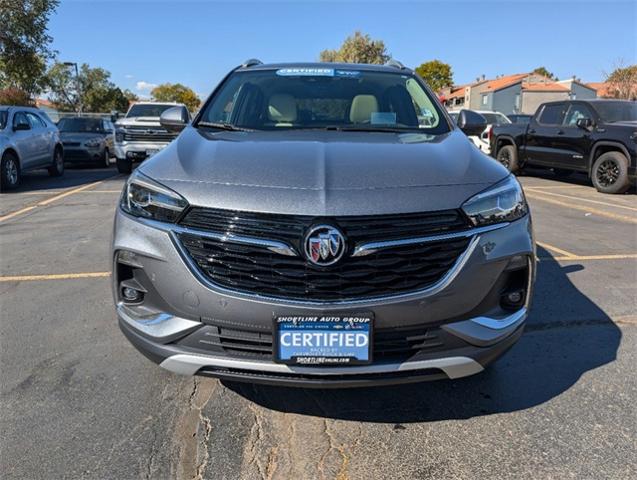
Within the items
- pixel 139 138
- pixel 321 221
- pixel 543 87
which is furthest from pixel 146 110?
pixel 543 87

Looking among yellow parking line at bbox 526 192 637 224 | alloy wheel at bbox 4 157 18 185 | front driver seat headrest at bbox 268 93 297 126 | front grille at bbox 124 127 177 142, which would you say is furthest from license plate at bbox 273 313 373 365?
front grille at bbox 124 127 177 142

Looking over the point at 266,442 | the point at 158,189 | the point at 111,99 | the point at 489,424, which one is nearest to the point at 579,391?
the point at 489,424

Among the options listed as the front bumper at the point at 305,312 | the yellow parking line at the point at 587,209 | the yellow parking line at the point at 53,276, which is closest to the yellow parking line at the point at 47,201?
the yellow parking line at the point at 53,276

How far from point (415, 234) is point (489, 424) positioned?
1.10 metres

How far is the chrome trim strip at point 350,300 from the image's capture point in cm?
202

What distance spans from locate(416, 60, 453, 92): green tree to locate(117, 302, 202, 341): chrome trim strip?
82354 mm

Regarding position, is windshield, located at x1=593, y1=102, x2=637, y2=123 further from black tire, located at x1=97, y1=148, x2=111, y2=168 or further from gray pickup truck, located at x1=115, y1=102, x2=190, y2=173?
black tire, located at x1=97, y1=148, x2=111, y2=168

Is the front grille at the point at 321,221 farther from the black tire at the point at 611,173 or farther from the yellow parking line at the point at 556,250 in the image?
the black tire at the point at 611,173

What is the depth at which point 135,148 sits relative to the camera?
1182 cm

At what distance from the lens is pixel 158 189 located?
7.41 ft

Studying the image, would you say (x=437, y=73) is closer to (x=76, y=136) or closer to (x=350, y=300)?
(x=76, y=136)

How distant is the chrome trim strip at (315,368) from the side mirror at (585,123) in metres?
10.2

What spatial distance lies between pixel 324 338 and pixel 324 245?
14.6 inches

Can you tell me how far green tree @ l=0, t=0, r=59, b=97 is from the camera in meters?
17.7
